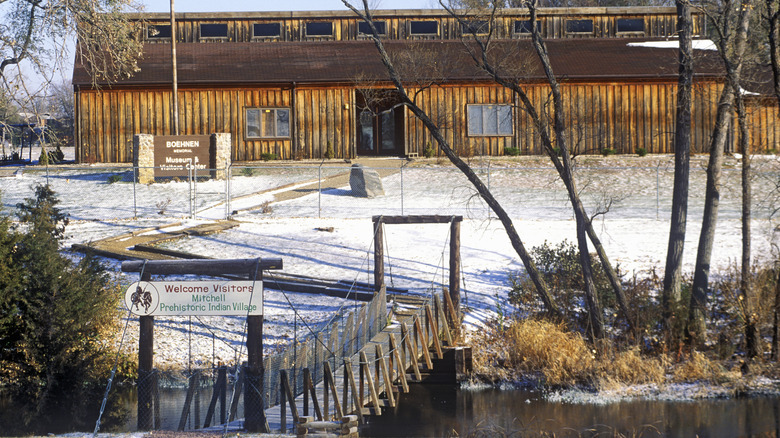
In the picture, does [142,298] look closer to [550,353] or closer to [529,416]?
[529,416]

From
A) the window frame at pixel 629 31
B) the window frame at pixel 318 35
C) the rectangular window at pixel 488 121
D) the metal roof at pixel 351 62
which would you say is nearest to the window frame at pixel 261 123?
the metal roof at pixel 351 62

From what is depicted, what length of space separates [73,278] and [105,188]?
17.7m

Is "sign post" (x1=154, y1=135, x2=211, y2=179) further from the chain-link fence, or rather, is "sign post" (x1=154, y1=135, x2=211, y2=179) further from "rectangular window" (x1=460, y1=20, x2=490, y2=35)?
the chain-link fence

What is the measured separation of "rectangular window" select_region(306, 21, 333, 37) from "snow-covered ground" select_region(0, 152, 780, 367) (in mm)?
9793

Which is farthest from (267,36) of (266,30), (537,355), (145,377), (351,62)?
(145,377)

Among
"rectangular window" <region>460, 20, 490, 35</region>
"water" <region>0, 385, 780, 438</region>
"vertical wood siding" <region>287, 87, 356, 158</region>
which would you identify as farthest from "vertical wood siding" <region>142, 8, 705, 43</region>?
"water" <region>0, 385, 780, 438</region>

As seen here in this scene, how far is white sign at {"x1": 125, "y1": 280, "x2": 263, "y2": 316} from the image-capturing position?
43.4 feet

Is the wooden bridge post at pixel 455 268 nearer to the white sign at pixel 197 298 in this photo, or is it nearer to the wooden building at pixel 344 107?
the white sign at pixel 197 298

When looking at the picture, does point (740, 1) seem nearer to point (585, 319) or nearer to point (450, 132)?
point (585, 319)

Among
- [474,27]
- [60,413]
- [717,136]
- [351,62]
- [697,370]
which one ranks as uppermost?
[351,62]

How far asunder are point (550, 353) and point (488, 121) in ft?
68.8

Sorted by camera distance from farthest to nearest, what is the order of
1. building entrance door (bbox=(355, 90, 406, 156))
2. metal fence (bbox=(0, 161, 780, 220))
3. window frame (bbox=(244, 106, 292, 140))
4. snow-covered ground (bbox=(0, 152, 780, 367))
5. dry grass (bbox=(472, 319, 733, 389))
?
building entrance door (bbox=(355, 90, 406, 156)) → window frame (bbox=(244, 106, 292, 140)) → metal fence (bbox=(0, 161, 780, 220)) → snow-covered ground (bbox=(0, 152, 780, 367)) → dry grass (bbox=(472, 319, 733, 389))

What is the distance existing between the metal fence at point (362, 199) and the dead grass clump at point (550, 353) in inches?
346

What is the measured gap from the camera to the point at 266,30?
43688mm
